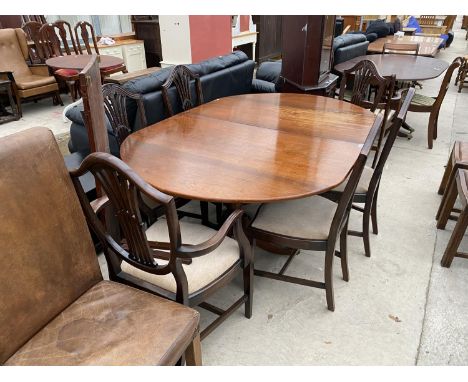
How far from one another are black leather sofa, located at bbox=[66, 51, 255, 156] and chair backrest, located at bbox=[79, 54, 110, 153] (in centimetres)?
75

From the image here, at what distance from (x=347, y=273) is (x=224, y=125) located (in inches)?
41.5

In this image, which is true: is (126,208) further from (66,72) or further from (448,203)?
(66,72)

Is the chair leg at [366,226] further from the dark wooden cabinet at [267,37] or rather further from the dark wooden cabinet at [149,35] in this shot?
the dark wooden cabinet at [267,37]

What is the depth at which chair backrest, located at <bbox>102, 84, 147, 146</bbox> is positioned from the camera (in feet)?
6.42

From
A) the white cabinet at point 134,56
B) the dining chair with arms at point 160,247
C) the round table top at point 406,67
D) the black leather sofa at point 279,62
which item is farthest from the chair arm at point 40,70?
the dining chair with arms at point 160,247

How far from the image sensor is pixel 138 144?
71.0 inches

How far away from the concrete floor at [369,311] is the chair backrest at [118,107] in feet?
2.48

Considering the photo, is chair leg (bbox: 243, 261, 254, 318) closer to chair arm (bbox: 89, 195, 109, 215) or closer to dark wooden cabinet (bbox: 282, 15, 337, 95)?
chair arm (bbox: 89, 195, 109, 215)

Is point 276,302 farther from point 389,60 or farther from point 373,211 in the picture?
→ point 389,60

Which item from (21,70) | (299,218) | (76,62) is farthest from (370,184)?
(21,70)

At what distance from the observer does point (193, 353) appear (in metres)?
1.17

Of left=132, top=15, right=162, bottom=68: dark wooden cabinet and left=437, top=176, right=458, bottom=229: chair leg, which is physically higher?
left=132, top=15, right=162, bottom=68: dark wooden cabinet

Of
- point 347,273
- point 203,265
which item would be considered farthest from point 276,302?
point 203,265

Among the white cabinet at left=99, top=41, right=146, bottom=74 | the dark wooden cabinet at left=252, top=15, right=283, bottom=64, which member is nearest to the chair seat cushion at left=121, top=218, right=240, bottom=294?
the white cabinet at left=99, top=41, right=146, bottom=74
